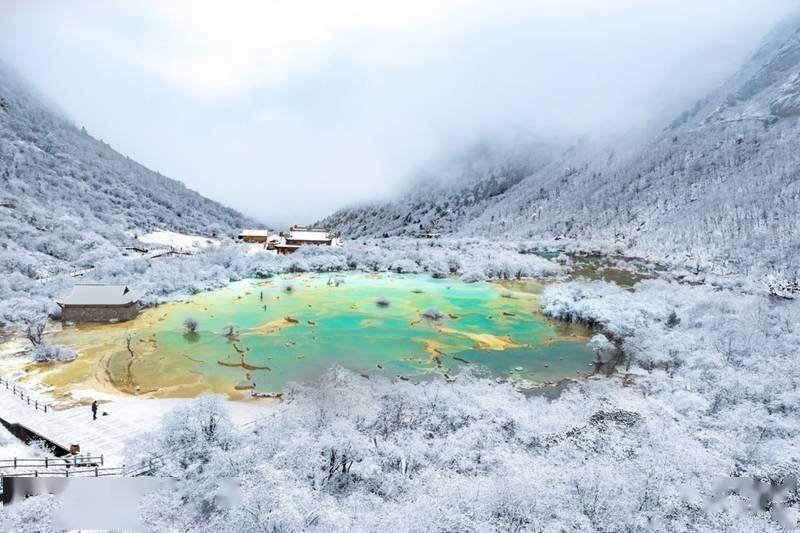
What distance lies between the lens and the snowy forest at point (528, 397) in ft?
55.7

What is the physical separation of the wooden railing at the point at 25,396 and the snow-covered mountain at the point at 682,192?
74877mm

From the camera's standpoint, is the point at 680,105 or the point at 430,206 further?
the point at 430,206

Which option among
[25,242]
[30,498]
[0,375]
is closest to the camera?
[30,498]

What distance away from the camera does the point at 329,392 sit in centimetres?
2441

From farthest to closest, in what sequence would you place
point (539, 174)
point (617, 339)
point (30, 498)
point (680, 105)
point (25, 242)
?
point (539, 174) < point (680, 105) < point (25, 242) < point (617, 339) < point (30, 498)

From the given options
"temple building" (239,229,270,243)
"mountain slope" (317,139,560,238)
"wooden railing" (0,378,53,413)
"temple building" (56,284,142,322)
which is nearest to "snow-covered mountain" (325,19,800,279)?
"mountain slope" (317,139,560,238)

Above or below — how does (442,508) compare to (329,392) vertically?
below

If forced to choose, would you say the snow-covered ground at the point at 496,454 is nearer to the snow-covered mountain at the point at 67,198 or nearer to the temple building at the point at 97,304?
the temple building at the point at 97,304

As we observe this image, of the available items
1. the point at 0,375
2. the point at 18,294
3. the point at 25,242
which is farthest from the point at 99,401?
the point at 25,242

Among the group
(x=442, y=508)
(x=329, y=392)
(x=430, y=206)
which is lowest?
(x=442, y=508)

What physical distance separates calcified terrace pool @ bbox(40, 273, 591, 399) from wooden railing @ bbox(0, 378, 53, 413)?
174cm

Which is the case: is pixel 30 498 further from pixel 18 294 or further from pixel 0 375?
pixel 18 294

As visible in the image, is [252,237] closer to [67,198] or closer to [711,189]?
[67,198]

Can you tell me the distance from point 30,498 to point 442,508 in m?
14.2
